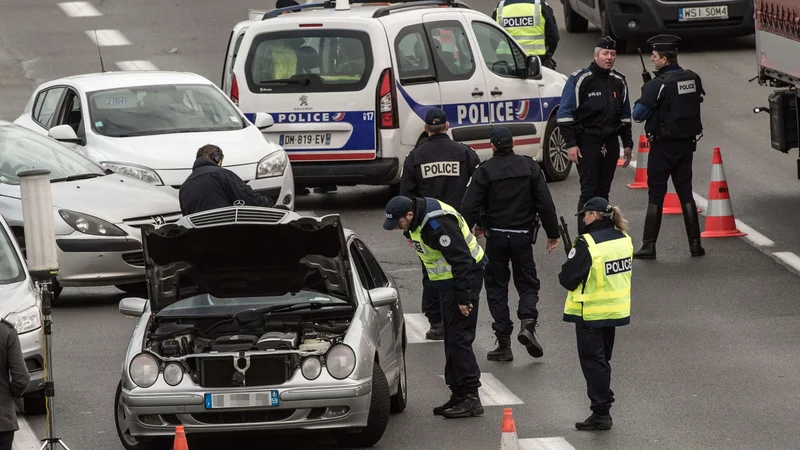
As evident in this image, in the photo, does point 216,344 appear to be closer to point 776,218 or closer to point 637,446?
point 637,446

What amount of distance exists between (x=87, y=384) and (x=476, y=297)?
9.46ft

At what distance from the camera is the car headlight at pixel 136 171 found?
1603cm

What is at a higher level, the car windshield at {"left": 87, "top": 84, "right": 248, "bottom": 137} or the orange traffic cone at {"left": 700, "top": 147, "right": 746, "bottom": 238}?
the car windshield at {"left": 87, "top": 84, "right": 248, "bottom": 137}

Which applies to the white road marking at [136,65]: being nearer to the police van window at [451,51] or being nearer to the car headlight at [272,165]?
the police van window at [451,51]

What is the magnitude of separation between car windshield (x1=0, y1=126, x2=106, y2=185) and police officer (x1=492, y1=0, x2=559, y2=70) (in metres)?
7.57

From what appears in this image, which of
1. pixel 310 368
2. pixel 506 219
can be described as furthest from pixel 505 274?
pixel 310 368

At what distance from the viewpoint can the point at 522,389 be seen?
11.7 metres

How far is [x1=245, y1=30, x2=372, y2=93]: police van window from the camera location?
1753cm

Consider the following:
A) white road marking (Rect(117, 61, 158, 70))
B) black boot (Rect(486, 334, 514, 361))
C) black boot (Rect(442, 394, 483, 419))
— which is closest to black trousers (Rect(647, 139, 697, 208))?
black boot (Rect(486, 334, 514, 361))

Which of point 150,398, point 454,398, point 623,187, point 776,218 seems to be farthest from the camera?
point 623,187

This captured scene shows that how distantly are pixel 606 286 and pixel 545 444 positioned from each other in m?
1.08

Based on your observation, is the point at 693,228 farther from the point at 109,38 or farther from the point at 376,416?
the point at 109,38

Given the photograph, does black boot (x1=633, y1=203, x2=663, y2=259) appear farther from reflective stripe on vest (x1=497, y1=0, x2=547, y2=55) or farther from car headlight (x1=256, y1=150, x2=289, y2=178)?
reflective stripe on vest (x1=497, y1=0, x2=547, y2=55)

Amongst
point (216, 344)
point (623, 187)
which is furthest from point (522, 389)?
point (623, 187)
